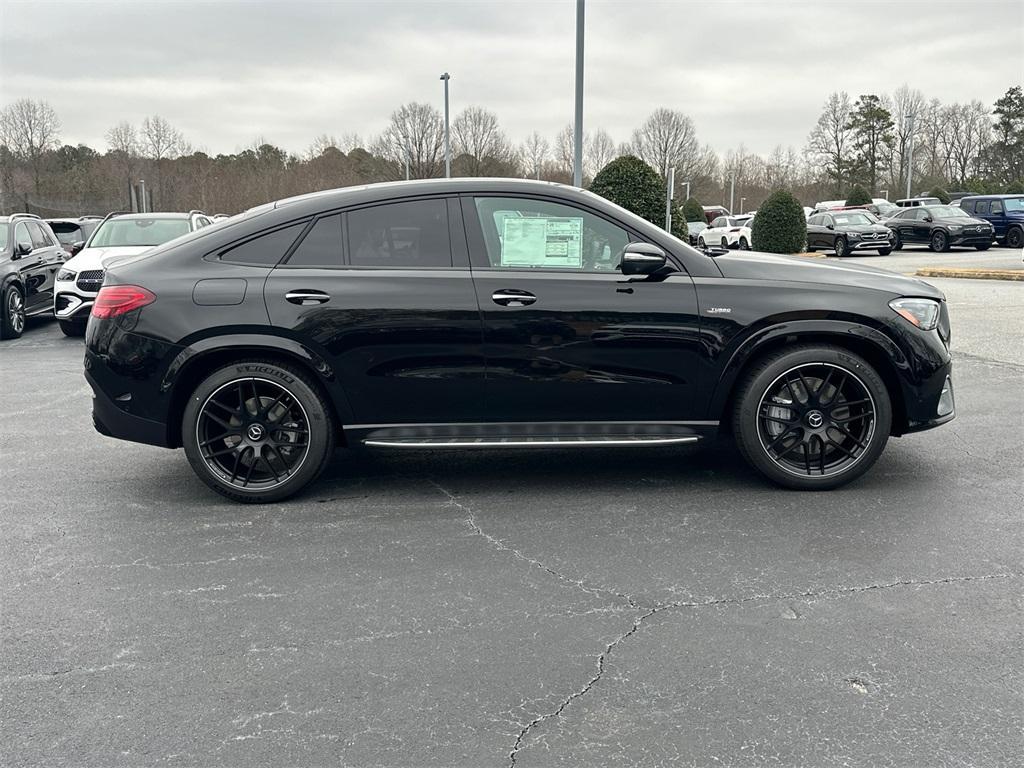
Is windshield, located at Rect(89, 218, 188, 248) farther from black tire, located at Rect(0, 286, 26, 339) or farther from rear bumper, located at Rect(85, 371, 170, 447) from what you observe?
rear bumper, located at Rect(85, 371, 170, 447)

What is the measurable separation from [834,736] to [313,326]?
3.27 metres

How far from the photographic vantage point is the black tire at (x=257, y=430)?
16.0ft

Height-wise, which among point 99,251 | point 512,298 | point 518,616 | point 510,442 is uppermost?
point 99,251

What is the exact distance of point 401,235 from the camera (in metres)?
5.01

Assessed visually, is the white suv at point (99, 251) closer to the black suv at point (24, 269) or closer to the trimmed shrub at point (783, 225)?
the black suv at point (24, 269)

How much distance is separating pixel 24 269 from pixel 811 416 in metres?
12.2

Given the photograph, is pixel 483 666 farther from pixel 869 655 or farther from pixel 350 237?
pixel 350 237

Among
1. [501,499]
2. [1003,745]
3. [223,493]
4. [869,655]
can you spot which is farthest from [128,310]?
[1003,745]

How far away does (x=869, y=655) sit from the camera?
10.5 feet

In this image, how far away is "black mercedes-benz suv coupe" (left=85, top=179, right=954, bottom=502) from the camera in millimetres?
4859

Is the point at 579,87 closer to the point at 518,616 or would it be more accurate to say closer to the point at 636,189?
the point at 636,189

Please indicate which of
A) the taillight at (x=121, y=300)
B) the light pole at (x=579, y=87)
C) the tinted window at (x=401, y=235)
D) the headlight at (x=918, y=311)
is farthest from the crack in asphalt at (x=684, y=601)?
the light pole at (x=579, y=87)

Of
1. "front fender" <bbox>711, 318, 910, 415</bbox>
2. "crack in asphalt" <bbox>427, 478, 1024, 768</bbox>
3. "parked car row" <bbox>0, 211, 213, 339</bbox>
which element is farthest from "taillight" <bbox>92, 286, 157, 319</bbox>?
"parked car row" <bbox>0, 211, 213, 339</bbox>

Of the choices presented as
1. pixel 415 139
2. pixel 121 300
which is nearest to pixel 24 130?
pixel 415 139
